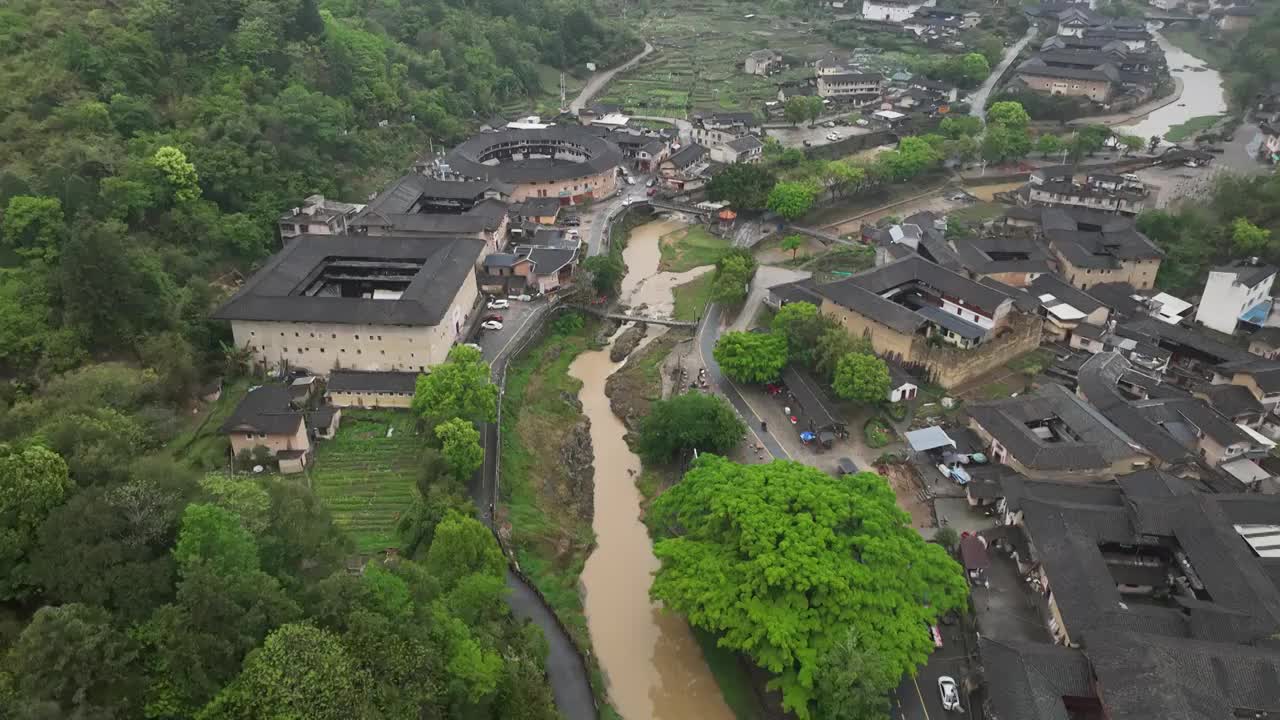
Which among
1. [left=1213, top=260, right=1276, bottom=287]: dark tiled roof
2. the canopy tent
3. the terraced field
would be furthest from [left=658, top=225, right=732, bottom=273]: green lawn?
the terraced field

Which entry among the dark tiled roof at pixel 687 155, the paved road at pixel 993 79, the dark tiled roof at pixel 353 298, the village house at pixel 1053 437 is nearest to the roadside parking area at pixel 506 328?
the dark tiled roof at pixel 353 298

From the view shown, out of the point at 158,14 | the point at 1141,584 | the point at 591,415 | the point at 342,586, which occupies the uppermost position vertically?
the point at 158,14

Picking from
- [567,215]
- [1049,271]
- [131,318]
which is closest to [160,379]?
[131,318]

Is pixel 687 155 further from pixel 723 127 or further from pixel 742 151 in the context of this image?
pixel 723 127

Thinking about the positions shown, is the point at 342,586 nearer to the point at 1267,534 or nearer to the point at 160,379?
the point at 160,379

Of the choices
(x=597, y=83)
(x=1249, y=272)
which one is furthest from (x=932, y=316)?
(x=597, y=83)

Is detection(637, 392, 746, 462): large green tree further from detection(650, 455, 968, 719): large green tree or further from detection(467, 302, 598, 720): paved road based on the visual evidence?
detection(650, 455, 968, 719): large green tree
